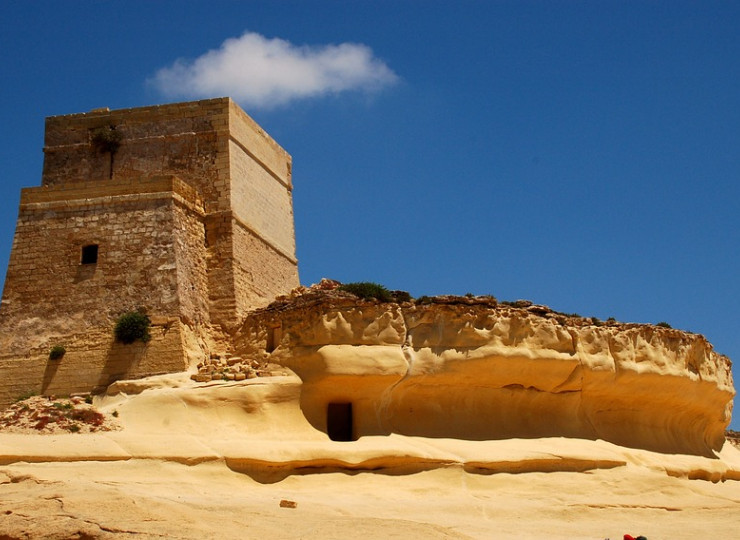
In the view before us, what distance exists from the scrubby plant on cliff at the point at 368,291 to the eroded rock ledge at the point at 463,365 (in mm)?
295

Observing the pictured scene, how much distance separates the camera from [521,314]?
2070 centimetres

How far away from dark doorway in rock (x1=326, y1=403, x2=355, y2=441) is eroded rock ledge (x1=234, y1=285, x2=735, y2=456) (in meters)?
0.38

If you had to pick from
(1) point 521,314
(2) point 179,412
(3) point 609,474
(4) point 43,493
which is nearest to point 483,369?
(1) point 521,314

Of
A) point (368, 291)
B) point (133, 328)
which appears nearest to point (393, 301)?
point (368, 291)

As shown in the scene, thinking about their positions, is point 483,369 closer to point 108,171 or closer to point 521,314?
point 521,314

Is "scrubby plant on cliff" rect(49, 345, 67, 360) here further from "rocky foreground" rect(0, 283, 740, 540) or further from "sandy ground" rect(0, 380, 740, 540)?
"sandy ground" rect(0, 380, 740, 540)

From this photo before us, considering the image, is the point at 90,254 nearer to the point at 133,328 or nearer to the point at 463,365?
the point at 133,328

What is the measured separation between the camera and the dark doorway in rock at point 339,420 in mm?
20047

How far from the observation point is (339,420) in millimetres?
20125

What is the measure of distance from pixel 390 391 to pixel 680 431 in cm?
836

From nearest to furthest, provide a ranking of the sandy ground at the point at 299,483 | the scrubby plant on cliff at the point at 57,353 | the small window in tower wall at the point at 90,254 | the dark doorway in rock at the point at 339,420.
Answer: the sandy ground at the point at 299,483 < the dark doorway in rock at the point at 339,420 < the scrubby plant on cliff at the point at 57,353 < the small window in tower wall at the point at 90,254

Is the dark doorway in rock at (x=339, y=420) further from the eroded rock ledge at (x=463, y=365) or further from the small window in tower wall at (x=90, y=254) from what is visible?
the small window in tower wall at (x=90, y=254)

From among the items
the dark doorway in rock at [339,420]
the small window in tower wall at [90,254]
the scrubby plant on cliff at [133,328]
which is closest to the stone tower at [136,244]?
the small window in tower wall at [90,254]

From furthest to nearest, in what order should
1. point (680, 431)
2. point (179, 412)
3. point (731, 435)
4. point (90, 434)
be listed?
point (731, 435) → point (680, 431) → point (179, 412) → point (90, 434)
